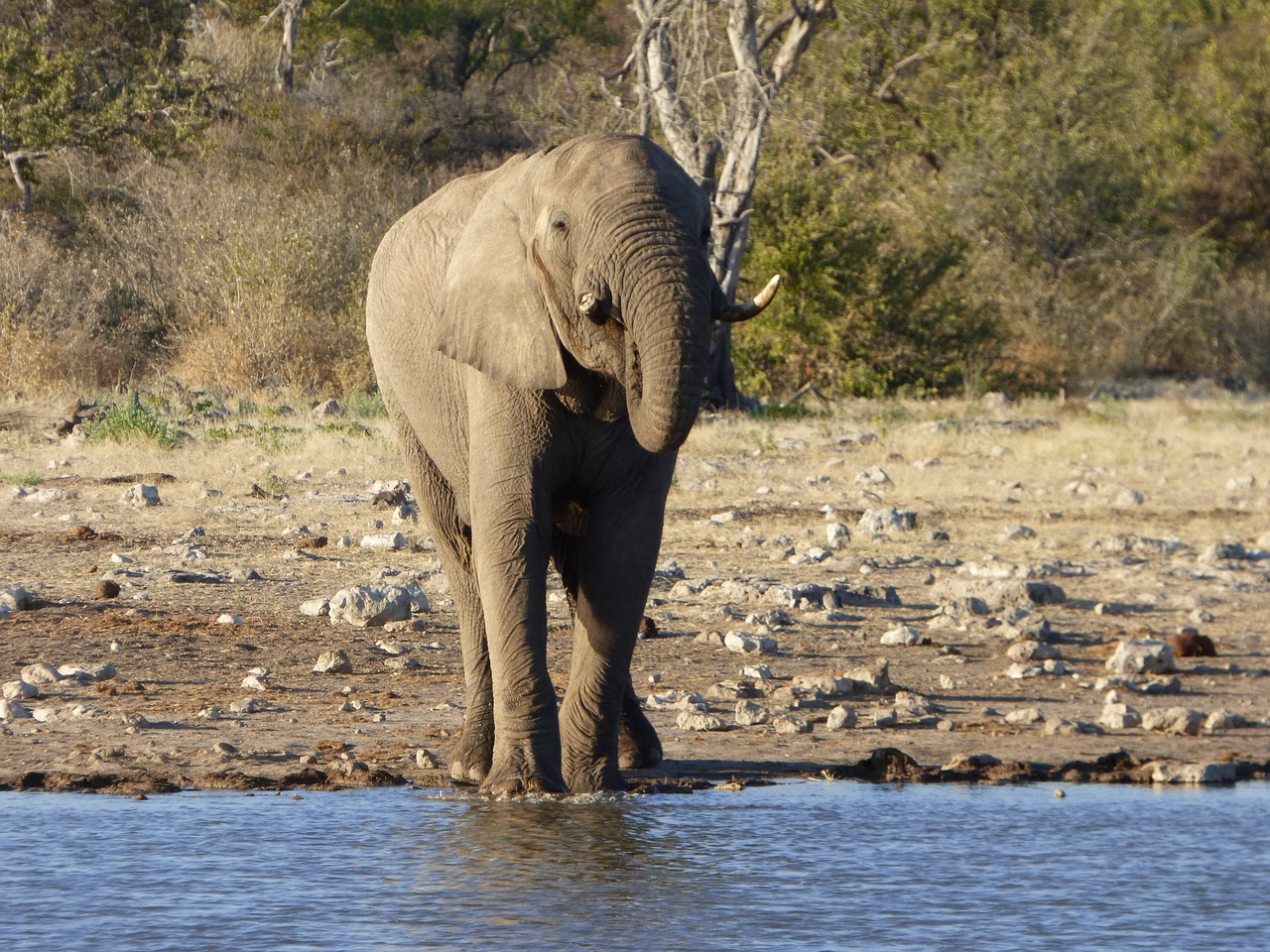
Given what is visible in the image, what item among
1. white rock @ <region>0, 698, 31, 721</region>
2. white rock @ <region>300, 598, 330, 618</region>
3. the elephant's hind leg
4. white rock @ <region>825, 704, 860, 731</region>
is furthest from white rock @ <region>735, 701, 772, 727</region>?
white rock @ <region>0, 698, 31, 721</region>

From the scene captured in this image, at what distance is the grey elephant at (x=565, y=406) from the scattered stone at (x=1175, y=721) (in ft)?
6.62

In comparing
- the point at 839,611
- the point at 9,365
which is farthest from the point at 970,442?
the point at 9,365

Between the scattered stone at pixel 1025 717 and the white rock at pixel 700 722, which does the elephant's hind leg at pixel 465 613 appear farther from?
the scattered stone at pixel 1025 717

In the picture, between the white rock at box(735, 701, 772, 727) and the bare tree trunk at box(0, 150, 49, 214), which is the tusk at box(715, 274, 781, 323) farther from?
the bare tree trunk at box(0, 150, 49, 214)

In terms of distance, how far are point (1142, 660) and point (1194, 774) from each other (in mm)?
1912

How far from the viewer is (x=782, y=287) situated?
21.7m

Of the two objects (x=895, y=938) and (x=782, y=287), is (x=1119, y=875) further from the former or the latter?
(x=782, y=287)

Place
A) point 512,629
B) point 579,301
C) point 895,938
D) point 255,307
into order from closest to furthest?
point 895,938 < point 579,301 < point 512,629 < point 255,307

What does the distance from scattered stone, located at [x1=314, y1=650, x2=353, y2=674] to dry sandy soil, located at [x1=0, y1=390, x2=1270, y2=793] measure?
78mm

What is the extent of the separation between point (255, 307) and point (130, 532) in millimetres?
9336

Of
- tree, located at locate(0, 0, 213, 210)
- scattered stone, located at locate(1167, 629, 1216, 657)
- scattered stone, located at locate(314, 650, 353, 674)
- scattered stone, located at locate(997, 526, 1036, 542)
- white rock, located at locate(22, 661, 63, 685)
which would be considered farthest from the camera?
tree, located at locate(0, 0, 213, 210)

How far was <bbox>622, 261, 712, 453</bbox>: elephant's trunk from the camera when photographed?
15.7 feet

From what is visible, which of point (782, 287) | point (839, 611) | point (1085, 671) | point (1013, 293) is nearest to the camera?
point (1085, 671)

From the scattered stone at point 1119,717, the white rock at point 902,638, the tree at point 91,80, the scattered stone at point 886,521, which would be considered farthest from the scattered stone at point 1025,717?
the tree at point 91,80
